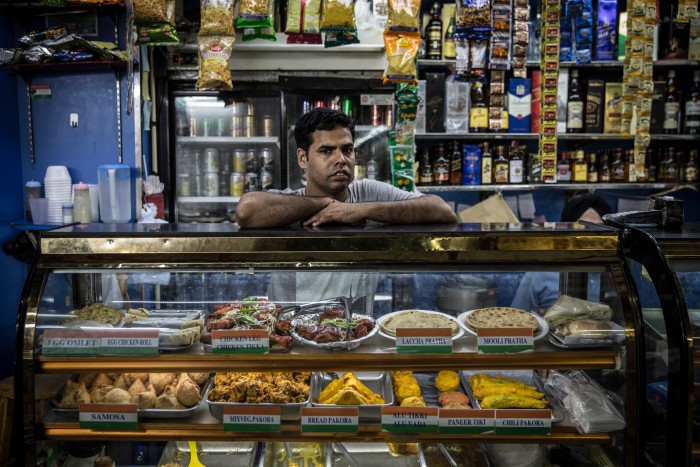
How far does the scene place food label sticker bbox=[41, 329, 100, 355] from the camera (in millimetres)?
1708

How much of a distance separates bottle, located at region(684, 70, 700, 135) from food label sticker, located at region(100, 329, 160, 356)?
14.8 ft

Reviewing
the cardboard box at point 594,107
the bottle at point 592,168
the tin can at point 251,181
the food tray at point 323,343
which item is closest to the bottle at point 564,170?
the bottle at point 592,168

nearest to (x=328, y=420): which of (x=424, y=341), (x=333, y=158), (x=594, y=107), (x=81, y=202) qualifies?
(x=424, y=341)

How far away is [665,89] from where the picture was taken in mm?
4621

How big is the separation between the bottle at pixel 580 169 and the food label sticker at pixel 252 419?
3688 millimetres

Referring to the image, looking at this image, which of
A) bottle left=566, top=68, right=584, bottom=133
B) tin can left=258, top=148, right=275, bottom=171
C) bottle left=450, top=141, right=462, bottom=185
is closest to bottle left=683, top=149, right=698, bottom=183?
bottle left=566, top=68, right=584, bottom=133

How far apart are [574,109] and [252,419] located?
3.82 m

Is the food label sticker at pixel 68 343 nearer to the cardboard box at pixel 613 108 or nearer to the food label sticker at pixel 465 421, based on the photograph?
the food label sticker at pixel 465 421

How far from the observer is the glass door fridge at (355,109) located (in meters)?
4.20

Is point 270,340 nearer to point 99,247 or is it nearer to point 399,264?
point 399,264

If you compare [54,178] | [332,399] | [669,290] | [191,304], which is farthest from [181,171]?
[669,290]

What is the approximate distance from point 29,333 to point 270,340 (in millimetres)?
703

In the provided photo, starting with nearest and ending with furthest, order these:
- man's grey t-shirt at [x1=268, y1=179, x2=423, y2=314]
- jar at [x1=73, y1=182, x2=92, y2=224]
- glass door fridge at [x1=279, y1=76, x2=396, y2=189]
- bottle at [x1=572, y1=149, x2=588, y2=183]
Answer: man's grey t-shirt at [x1=268, y1=179, x2=423, y2=314], jar at [x1=73, y1=182, x2=92, y2=224], glass door fridge at [x1=279, y1=76, x2=396, y2=189], bottle at [x1=572, y1=149, x2=588, y2=183]

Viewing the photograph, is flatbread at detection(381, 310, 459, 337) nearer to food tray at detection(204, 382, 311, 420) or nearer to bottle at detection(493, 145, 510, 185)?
food tray at detection(204, 382, 311, 420)
